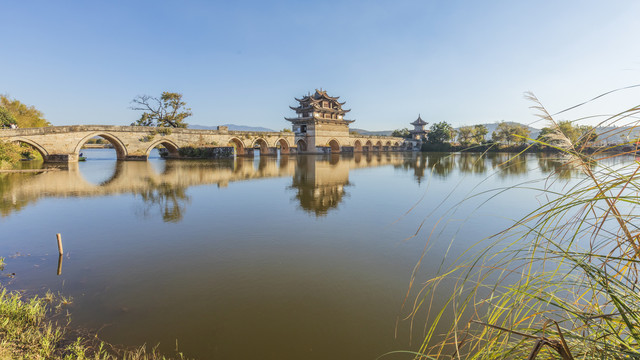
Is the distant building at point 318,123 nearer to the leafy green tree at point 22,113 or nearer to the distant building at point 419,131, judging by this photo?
the distant building at point 419,131

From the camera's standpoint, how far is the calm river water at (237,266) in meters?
3.05

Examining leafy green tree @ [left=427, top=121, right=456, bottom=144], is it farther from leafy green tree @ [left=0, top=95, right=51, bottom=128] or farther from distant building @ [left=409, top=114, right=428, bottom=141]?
leafy green tree @ [left=0, top=95, right=51, bottom=128]

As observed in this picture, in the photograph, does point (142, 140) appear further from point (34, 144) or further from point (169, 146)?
point (34, 144)

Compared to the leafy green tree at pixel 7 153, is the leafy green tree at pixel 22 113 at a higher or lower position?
higher

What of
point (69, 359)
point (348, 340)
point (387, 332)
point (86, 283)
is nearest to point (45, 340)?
point (69, 359)

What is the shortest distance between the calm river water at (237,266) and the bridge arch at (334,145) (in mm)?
38315

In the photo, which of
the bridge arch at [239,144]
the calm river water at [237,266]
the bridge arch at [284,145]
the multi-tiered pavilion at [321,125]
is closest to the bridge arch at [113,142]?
the bridge arch at [239,144]

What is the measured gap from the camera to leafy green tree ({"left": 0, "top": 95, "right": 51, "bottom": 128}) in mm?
30969

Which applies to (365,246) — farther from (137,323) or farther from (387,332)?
(137,323)

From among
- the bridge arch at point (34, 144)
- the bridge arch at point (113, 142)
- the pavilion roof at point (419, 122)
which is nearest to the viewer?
the bridge arch at point (34, 144)

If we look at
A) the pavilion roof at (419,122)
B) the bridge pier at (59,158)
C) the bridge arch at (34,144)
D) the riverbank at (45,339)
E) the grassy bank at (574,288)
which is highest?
the pavilion roof at (419,122)

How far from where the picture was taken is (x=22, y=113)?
3306cm

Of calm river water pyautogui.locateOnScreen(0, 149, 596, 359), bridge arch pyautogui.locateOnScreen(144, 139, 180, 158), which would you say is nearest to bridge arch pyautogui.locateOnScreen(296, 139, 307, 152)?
bridge arch pyautogui.locateOnScreen(144, 139, 180, 158)

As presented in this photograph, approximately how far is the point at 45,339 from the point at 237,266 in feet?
7.23
